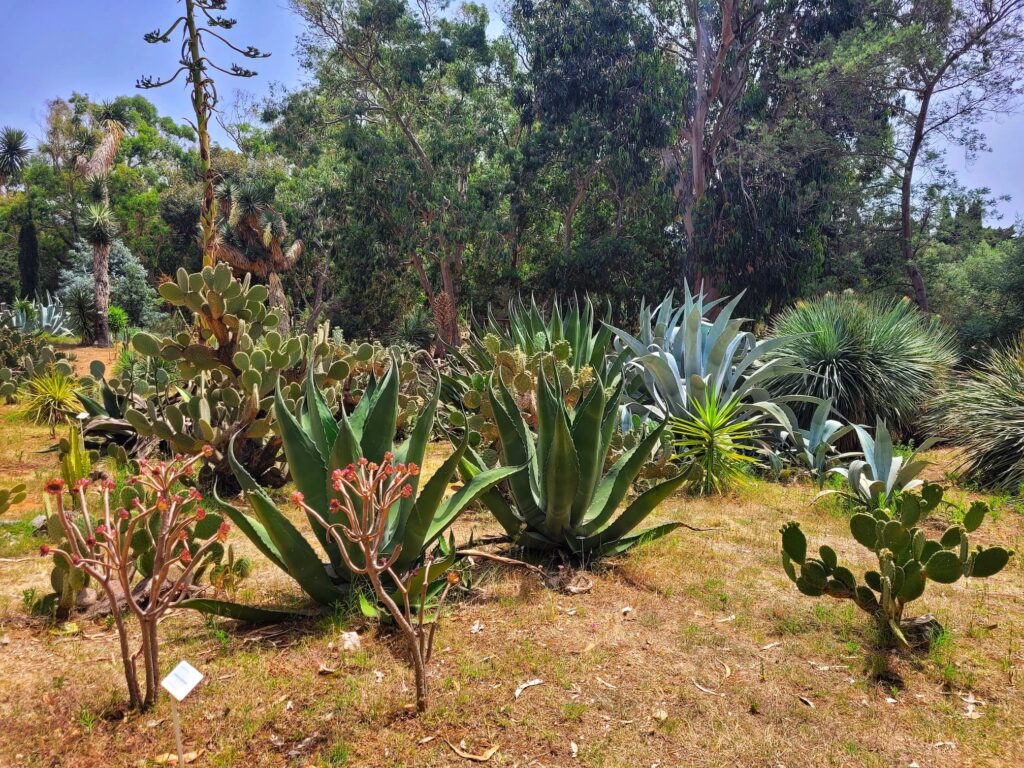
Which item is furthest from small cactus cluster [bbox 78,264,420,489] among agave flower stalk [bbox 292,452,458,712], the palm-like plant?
the palm-like plant

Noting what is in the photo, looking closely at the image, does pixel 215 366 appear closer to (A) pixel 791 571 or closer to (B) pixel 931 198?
(A) pixel 791 571

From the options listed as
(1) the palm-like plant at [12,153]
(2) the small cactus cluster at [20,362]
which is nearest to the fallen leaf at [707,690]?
(2) the small cactus cluster at [20,362]

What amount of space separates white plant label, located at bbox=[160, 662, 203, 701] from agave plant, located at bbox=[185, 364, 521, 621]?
84 cm

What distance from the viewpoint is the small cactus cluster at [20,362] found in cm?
905

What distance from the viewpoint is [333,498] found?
3072 millimetres

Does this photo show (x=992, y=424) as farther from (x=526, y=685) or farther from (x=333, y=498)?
Result: (x=333, y=498)

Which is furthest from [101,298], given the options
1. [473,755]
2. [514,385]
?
[473,755]

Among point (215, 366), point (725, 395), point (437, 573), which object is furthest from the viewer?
point (725, 395)

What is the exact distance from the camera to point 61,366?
888 cm

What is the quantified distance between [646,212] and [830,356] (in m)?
13.6

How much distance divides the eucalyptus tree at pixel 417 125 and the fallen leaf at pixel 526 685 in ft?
60.7

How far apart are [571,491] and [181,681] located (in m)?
2.11

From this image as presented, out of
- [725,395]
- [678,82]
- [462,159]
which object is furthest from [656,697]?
[462,159]

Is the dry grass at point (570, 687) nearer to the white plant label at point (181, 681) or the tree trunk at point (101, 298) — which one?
the white plant label at point (181, 681)
